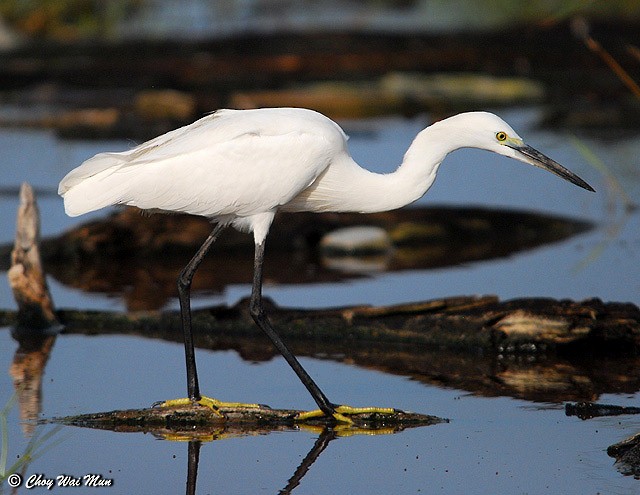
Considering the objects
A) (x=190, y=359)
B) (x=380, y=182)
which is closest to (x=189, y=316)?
(x=190, y=359)

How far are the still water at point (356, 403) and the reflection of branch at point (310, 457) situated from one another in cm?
3

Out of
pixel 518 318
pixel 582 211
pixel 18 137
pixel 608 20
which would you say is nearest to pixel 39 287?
pixel 518 318

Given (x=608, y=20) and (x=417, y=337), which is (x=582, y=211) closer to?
(x=417, y=337)

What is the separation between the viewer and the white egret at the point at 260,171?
250 inches

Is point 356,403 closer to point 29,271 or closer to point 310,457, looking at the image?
point 310,457

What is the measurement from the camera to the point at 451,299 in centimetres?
744

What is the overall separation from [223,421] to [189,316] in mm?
667

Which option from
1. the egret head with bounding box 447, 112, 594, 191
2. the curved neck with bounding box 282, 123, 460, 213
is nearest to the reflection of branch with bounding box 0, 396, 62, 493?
the curved neck with bounding box 282, 123, 460, 213

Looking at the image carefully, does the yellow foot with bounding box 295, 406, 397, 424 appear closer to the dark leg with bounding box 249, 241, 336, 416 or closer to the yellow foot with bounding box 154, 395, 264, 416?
the dark leg with bounding box 249, 241, 336, 416

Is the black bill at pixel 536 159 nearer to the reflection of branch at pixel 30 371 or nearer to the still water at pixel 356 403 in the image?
the still water at pixel 356 403

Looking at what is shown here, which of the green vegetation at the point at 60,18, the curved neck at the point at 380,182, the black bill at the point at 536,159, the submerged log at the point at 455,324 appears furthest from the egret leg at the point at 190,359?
the green vegetation at the point at 60,18

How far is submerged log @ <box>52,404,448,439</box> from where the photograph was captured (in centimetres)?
616

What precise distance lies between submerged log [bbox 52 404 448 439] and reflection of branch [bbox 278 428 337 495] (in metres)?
0.09

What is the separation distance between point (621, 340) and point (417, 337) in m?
1.22
